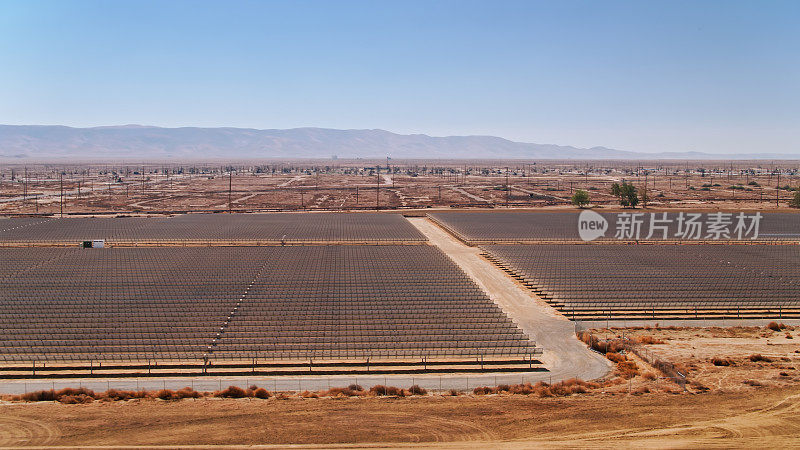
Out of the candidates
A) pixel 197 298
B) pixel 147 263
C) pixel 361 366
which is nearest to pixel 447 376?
pixel 361 366

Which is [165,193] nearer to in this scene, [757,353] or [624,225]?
[624,225]

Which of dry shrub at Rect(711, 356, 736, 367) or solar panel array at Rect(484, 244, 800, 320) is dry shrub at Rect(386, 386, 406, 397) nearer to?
dry shrub at Rect(711, 356, 736, 367)

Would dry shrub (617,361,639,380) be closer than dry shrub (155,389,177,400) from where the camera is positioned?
No

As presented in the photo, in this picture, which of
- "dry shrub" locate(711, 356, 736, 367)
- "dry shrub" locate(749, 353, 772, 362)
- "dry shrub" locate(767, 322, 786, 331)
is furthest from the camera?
"dry shrub" locate(767, 322, 786, 331)

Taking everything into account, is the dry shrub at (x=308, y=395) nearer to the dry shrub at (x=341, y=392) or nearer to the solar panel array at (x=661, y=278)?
the dry shrub at (x=341, y=392)

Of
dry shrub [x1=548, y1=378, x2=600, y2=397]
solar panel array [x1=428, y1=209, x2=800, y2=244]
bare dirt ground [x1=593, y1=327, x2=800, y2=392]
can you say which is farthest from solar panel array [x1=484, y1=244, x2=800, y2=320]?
dry shrub [x1=548, y1=378, x2=600, y2=397]

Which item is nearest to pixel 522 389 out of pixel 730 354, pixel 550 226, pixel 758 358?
pixel 730 354
